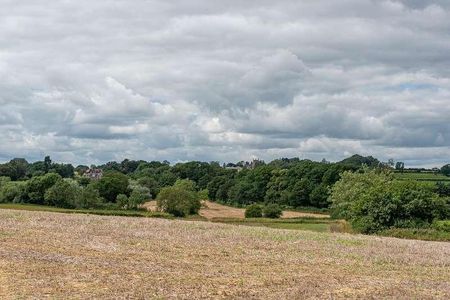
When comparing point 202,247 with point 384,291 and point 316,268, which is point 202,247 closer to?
point 316,268

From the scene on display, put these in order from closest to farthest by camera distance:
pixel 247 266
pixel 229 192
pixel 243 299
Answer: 1. pixel 243 299
2. pixel 247 266
3. pixel 229 192

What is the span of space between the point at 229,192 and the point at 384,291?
161 meters

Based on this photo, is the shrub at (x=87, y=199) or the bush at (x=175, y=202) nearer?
the bush at (x=175, y=202)

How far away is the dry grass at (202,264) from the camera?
24.5 m

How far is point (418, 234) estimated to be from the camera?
67125 millimetres

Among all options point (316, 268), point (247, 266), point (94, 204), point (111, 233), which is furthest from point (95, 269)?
point (94, 204)

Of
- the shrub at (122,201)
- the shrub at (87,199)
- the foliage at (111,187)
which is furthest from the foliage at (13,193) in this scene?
the foliage at (111,187)

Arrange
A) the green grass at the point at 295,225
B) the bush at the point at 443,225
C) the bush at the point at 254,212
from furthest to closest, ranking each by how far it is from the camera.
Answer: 1. the bush at the point at 254,212
2. the green grass at the point at 295,225
3. the bush at the point at 443,225

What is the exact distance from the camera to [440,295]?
25.6 metres

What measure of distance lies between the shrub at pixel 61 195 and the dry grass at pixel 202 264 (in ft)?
239

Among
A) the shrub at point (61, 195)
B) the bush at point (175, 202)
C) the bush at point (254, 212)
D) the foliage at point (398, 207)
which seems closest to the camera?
the foliage at point (398, 207)

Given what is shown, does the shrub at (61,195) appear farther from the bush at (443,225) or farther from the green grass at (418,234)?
the bush at (443,225)

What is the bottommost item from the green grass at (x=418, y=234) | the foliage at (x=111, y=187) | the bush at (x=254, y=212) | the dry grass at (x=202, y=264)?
the bush at (x=254, y=212)

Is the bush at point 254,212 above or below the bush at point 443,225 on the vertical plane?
below
